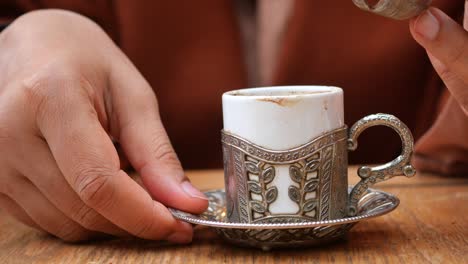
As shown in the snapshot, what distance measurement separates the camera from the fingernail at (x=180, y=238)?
0.69 meters

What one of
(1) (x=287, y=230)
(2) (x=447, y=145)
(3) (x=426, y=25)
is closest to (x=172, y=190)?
(1) (x=287, y=230)

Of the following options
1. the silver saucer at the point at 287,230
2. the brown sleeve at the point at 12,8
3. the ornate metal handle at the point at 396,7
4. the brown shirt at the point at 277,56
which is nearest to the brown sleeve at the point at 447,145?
the brown shirt at the point at 277,56

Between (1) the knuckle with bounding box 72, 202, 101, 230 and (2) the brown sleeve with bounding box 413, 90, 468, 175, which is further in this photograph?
(2) the brown sleeve with bounding box 413, 90, 468, 175

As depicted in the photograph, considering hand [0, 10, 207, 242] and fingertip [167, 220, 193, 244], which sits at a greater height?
hand [0, 10, 207, 242]

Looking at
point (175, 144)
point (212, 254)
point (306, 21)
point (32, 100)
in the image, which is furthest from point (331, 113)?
point (175, 144)

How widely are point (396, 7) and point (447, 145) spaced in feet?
1.52

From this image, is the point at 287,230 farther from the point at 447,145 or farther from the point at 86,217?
the point at 447,145

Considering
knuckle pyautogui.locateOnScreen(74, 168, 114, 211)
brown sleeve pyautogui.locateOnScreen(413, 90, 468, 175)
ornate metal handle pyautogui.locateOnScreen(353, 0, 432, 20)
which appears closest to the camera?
ornate metal handle pyautogui.locateOnScreen(353, 0, 432, 20)

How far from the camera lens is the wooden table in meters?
0.63

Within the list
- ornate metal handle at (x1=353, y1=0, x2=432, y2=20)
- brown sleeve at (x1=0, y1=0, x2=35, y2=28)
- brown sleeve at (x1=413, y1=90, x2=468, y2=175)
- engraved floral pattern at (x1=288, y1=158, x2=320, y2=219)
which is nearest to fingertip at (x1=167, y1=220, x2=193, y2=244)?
engraved floral pattern at (x1=288, y1=158, x2=320, y2=219)

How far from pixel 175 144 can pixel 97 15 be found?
0.25 metres

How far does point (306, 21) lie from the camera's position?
108 cm

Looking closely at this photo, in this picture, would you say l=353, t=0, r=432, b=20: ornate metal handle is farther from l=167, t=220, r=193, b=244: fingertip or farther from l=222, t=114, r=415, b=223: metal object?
l=167, t=220, r=193, b=244: fingertip

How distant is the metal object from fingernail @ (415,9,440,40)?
89 millimetres
